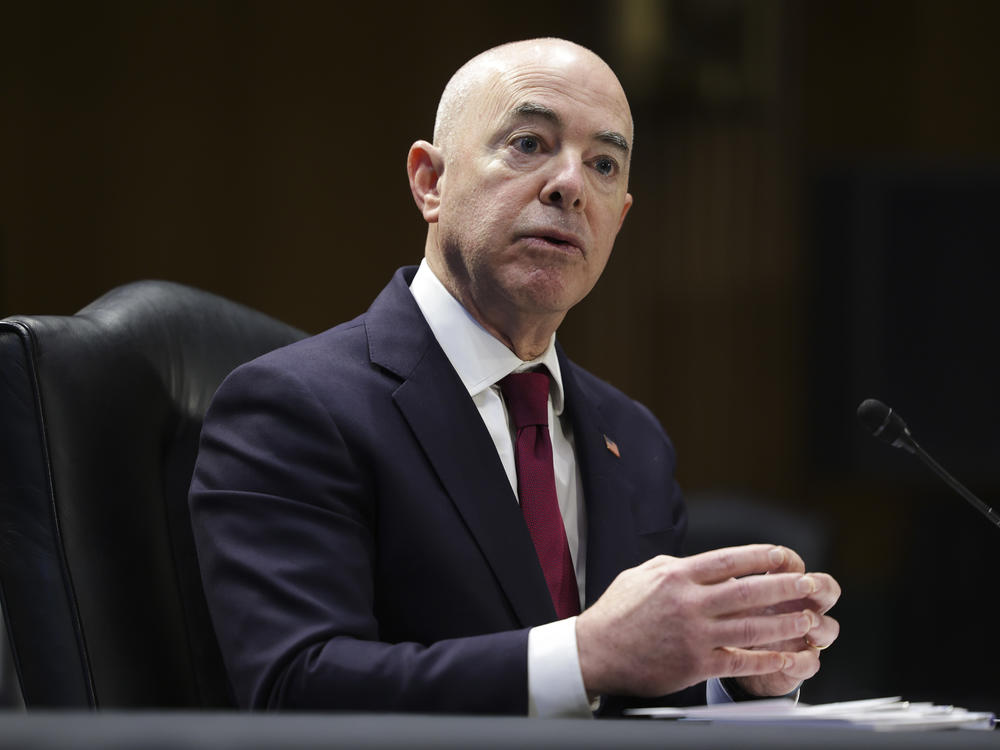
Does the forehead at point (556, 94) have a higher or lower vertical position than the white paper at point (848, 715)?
higher

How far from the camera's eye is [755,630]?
104cm

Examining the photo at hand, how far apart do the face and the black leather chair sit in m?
0.37

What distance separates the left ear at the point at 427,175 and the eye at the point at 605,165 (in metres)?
0.21

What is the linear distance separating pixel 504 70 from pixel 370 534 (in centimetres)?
62

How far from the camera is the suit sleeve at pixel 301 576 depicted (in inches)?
42.4

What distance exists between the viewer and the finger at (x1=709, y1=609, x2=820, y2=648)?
103 cm

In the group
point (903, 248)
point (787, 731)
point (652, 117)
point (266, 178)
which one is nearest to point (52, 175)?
point (266, 178)

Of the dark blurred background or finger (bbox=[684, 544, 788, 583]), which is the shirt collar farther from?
the dark blurred background

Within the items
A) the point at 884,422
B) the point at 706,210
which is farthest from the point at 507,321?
the point at 706,210

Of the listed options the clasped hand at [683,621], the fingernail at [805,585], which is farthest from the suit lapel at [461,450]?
the fingernail at [805,585]

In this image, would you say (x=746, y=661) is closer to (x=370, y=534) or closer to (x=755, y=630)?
(x=755, y=630)

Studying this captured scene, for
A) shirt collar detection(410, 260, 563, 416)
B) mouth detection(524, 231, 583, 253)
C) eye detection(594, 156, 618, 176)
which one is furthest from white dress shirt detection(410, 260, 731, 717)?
eye detection(594, 156, 618, 176)

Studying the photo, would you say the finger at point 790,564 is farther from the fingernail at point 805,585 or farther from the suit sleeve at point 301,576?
the suit sleeve at point 301,576

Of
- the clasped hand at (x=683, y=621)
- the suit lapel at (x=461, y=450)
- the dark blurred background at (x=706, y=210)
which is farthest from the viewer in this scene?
the dark blurred background at (x=706, y=210)
